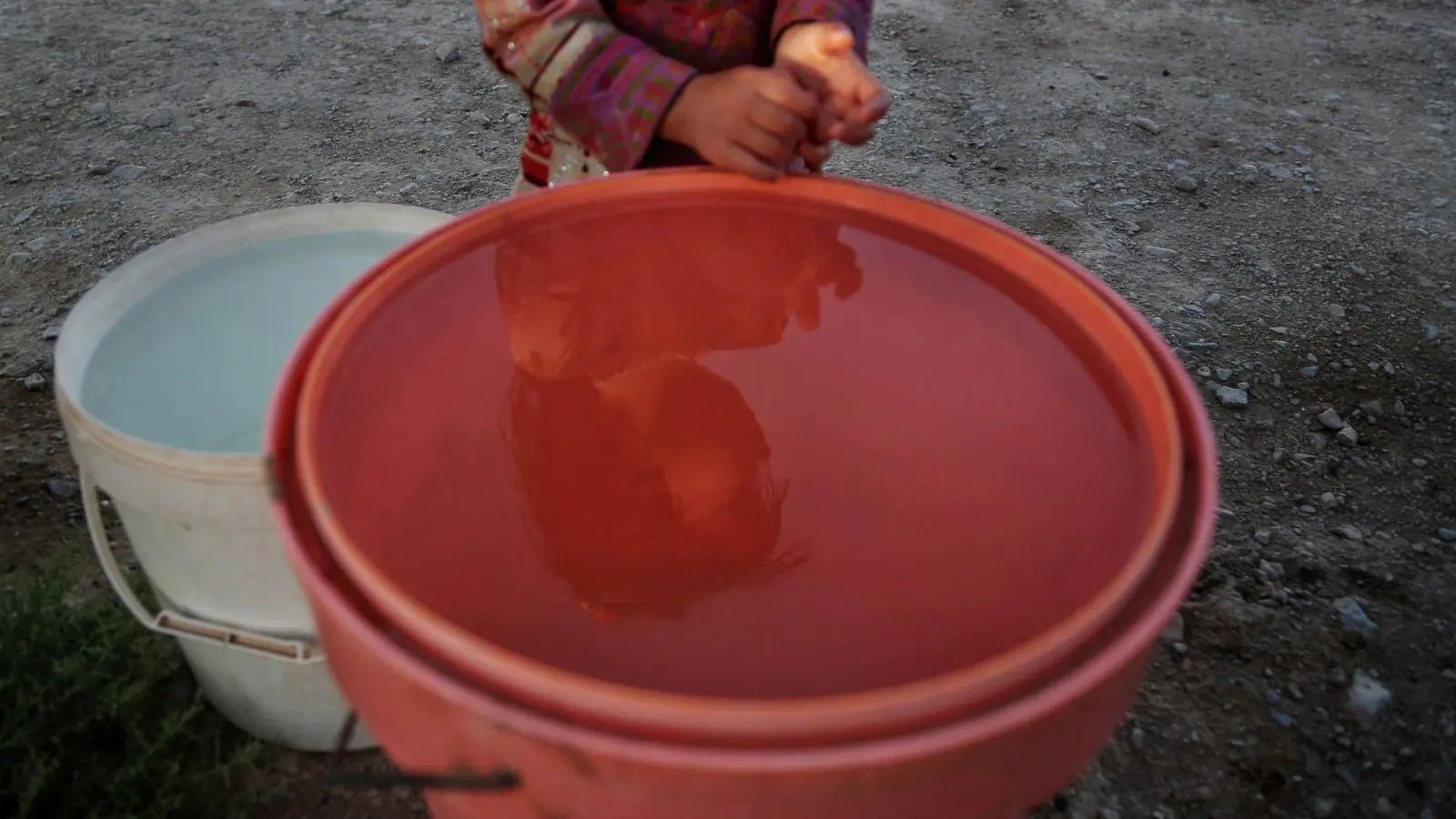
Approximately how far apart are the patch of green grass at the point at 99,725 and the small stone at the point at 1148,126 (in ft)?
6.94

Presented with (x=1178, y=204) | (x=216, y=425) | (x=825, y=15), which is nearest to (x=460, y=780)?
(x=216, y=425)

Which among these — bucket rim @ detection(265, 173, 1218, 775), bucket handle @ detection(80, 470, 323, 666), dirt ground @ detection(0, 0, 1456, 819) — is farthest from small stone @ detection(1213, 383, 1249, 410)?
bucket handle @ detection(80, 470, 323, 666)

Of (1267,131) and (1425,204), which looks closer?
(1425,204)

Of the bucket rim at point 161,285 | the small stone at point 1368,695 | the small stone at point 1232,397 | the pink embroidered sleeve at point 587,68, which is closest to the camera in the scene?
the bucket rim at point 161,285

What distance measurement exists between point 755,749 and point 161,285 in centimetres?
84

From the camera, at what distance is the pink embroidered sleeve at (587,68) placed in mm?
867

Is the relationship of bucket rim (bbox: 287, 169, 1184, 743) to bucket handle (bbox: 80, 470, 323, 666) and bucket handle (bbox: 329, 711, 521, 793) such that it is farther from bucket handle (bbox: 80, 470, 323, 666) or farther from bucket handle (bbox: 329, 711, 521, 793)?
bucket handle (bbox: 80, 470, 323, 666)

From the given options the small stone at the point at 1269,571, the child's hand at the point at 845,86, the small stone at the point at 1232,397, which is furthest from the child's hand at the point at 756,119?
the small stone at the point at 1232,397

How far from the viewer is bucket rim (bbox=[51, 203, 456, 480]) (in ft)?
2.50

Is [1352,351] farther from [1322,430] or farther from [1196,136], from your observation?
[1196,136]

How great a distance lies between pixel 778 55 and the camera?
94cm

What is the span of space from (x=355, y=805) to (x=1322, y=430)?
55.5 inches

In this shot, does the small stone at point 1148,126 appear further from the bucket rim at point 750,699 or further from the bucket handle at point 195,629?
the bucket handle at point 195,629

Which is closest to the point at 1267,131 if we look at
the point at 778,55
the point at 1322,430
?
the point at 1322,430
